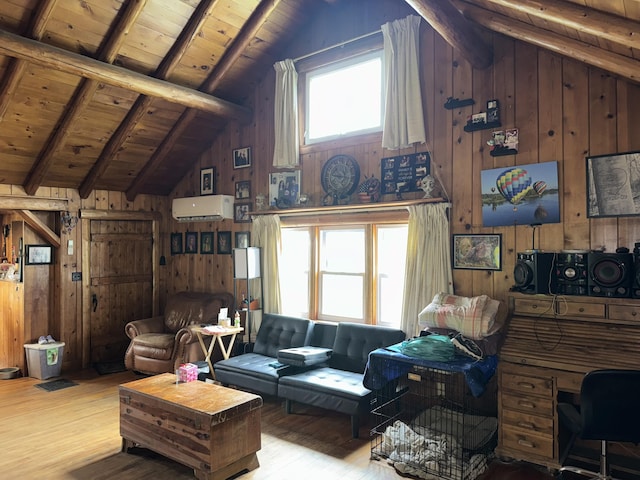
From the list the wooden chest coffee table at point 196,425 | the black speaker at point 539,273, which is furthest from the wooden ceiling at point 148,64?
the wooden chest coffee table at point 196,425

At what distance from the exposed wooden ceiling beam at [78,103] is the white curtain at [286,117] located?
68.8 inches

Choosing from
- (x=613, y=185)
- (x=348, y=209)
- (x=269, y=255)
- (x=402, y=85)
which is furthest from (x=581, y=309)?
(x=269, y=255)

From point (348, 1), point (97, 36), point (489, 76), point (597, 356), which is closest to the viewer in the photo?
point (597, 356)

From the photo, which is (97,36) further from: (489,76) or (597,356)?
(597,356)

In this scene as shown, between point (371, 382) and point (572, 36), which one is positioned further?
point (371, 382)

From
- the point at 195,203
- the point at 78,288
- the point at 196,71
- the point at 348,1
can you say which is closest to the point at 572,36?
the point at 348,1

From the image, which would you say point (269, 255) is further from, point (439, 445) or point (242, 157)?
point (439, 445)

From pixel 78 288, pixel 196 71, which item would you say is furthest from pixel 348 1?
pixel 78 288

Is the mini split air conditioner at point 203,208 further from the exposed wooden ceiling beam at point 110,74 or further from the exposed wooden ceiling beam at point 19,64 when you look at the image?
Answer: the exposed wooden ceiling beam at point 19,64

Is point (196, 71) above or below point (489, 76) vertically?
above

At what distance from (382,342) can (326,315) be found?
1070mm

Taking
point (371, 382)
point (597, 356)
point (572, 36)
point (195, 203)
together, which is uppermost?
point (572, 36)

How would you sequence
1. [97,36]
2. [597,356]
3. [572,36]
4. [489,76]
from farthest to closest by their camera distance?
[97,36] < [489,76] < [572,36] < [597,356]

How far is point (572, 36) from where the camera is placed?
312 centimetres
